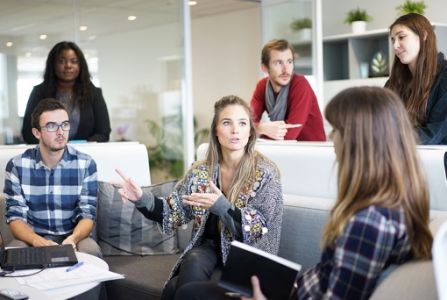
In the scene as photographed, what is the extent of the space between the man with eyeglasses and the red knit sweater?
1.00 metres

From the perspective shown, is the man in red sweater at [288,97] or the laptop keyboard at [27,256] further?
the man in red sweater at [288,97]

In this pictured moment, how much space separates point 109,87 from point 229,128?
3103 mm

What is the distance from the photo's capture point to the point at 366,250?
1.49 m

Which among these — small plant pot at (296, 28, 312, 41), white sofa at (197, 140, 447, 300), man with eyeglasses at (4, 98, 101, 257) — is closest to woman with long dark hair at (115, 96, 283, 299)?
white sofa at (197, 140, 447, 300)

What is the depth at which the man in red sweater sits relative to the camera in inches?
137

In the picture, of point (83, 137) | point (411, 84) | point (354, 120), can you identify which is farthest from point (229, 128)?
point (83, 137)

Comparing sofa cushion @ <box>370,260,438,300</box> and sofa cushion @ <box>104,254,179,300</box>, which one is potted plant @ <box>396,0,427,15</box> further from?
sofa cushion @ <box>370,260,438,300</box>

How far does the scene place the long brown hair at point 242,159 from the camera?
2590mm

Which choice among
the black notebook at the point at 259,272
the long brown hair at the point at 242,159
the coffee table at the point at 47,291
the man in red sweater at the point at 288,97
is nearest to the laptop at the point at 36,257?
the coffee table at the point at 47,291

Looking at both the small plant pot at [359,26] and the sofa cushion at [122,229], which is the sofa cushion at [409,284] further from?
the small plant pot at [359,26]

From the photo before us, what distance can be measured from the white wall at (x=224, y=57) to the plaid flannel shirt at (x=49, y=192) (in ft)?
16.5

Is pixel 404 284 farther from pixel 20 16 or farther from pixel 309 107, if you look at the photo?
pixel 20 16

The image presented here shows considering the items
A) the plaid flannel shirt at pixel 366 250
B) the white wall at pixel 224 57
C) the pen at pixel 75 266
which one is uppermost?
the white wall at pixel 224 57

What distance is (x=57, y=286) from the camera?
211cm
